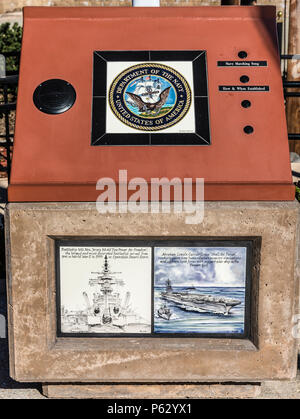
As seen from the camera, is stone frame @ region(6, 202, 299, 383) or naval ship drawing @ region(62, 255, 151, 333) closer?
stone frame @ region(6, 202, 299, 383)

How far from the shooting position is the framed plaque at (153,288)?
120 inches

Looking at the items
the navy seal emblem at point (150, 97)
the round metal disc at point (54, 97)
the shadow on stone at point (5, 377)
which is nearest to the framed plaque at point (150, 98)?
the navy seal emblem at point (150, 97)

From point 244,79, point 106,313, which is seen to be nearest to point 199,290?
point 106,313

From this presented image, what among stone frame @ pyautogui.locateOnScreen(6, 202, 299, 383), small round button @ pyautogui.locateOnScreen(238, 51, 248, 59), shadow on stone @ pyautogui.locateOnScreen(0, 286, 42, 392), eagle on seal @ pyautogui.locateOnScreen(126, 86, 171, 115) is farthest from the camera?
shadow on stone @ pyautogui.locateOnScreen(0, 286, 42, 392)

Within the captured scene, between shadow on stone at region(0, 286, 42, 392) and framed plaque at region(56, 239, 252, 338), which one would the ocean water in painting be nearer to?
framed plaque at region(56, 239, 252, 338)

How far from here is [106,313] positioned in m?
3.11

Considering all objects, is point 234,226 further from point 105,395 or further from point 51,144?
point 105,395

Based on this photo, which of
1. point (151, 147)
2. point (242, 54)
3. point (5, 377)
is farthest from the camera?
point (5, 377)

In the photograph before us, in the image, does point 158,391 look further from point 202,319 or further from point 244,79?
point 244,79

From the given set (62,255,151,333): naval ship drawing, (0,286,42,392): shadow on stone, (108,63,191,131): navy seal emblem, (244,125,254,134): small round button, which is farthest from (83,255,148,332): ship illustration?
(244,125,254,134): small round button

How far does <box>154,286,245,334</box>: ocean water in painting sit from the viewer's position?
10.2ft

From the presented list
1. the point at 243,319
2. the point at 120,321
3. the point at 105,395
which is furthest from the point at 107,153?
the point at 105,395

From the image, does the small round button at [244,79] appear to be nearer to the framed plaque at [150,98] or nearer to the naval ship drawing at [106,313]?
the framed plaque at [150,98]

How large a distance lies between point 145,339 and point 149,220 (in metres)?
0.73
